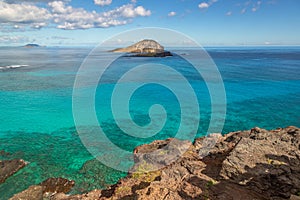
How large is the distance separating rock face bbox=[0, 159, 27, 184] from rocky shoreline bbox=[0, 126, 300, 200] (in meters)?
3.81

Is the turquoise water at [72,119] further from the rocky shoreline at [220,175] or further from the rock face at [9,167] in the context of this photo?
the rocky shoreline at [220,175]

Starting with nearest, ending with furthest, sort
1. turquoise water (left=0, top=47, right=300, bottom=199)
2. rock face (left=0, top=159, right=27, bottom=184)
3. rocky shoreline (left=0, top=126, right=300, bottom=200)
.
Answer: rocky shoreline (left=0, top=126, right=300, bottom=200)
rock face (left=0, top=159, right=27, bottom=184)
turquoise water (left=0, top=47, right=300, bottom=199)

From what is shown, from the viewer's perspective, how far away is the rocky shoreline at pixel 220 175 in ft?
35.3

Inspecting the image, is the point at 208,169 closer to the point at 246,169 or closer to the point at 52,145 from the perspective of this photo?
the point at 246,169

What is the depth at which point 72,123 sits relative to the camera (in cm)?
2953

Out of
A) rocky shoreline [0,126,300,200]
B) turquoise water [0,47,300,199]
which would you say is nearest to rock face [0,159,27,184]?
turquoise water [0,47,300,199]

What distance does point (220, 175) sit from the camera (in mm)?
11977

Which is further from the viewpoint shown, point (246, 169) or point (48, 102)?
point (48, 102)

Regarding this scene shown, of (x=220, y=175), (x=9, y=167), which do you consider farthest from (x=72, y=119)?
(x=220, y=175)

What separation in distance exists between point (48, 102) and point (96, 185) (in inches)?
1034

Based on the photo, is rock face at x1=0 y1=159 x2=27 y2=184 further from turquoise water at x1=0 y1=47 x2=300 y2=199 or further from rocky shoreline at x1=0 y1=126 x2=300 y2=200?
rocky shoreline at x1=0 y1=126 x2=300 y2=200

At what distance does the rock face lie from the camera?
56.3ft

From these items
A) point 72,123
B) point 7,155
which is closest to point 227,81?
point 72,123

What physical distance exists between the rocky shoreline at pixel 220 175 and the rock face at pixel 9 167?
381 cm
